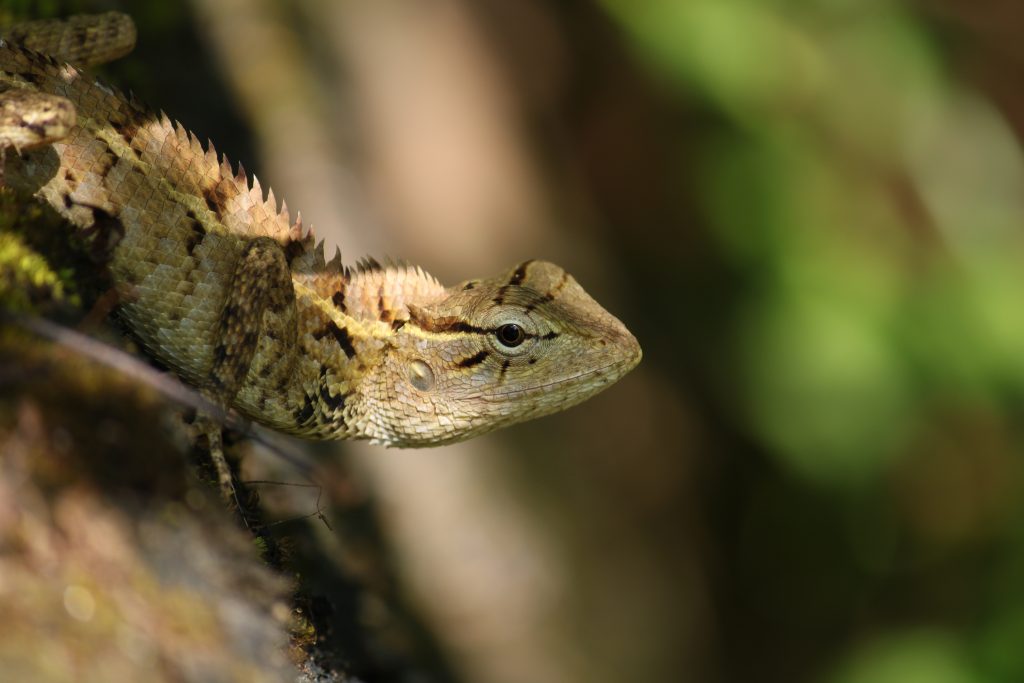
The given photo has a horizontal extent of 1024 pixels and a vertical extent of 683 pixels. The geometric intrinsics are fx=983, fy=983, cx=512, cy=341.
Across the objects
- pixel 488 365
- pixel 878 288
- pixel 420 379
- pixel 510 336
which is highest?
pixel 878 288

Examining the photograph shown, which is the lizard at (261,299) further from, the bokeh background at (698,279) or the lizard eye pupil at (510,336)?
the bokeh background at (698,279)

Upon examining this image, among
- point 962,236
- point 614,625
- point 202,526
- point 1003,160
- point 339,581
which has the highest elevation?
point 1003,160

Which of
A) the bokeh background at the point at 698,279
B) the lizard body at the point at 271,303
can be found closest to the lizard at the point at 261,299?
the lizard body at the point at 271,303

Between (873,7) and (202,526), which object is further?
(873,7)

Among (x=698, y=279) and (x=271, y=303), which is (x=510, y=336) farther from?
(x=698, y=279)

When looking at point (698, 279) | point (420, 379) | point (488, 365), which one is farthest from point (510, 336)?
point (698, 279)

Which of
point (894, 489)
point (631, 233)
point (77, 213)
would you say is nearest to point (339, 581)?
point (77, 213)

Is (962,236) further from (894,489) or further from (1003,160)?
(894,489)
